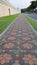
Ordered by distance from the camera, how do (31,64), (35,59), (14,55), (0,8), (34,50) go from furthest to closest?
(0,8)
(34,50)
(14,55)
(35,59)
(31,64)

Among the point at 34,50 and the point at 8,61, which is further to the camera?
the point at 34,50

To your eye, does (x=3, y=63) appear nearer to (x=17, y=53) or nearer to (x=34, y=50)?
(x=17, y=53)

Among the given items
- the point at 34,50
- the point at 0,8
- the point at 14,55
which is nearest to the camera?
the point at 14,55

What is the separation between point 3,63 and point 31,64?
2.52 feet

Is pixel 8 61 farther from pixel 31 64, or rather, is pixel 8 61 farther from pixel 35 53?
pixel 35 53

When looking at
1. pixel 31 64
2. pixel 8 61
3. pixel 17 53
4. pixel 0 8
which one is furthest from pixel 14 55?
pixel 0 8

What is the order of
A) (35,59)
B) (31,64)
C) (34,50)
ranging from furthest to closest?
(34,50)
(35,59)
(31,64)

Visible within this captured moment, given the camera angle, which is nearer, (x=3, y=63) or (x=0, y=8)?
(x=3, y=63)

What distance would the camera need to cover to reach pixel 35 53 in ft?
17.4

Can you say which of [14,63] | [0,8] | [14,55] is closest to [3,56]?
[14,55]

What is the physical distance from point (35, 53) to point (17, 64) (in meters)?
1.16

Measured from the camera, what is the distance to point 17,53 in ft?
17.3

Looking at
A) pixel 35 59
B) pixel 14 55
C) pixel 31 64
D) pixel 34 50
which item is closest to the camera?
pixel 31 64

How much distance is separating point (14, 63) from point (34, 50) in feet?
4.77
